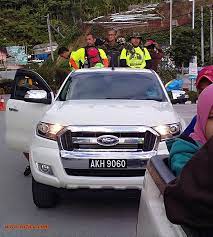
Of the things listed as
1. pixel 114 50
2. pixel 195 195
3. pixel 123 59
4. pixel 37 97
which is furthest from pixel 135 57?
pixel 195 195

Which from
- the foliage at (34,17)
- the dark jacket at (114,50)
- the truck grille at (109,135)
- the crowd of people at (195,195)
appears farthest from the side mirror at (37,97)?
the foliage at (34,17)

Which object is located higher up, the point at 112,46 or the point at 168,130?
the point at 112,46

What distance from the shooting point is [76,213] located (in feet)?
19.3

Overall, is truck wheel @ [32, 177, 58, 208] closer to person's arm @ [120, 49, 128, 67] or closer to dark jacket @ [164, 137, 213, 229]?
dark jacket @ [164, 137, 213, 229]

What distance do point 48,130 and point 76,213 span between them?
3.10 feet

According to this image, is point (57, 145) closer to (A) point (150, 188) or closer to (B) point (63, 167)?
(B) point (63, 167)

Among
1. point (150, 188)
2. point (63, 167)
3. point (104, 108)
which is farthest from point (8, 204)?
point (150, 188)

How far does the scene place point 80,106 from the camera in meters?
6.23

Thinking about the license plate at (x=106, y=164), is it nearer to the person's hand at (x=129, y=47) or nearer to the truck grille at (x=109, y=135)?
the truck grille at (x=109, y=135)

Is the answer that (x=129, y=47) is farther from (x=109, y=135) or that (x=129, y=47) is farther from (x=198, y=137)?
(x=198, y=137)

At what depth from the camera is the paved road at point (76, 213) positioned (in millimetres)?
5242

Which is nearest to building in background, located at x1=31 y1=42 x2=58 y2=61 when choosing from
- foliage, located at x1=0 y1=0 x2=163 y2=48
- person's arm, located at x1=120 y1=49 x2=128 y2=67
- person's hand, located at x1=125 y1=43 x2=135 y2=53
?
foliage, located at x1=0 y1=0 x2=163 y2=48

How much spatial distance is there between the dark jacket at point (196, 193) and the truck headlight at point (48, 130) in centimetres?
367

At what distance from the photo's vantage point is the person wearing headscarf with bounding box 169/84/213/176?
2393mm
